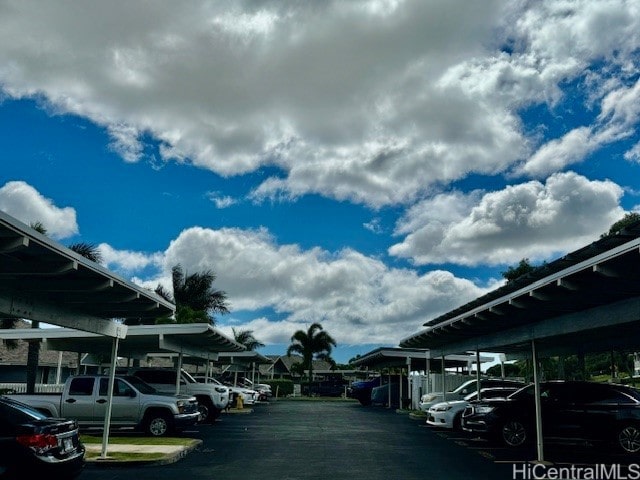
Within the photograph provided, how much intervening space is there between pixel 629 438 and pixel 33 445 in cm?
1275

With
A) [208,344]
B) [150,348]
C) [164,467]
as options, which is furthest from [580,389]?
[150,348]

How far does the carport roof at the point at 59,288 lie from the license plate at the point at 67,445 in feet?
8.24

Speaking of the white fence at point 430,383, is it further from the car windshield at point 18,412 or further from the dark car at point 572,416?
the car windshield at point 18,412

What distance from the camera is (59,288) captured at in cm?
1173

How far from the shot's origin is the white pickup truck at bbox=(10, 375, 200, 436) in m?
17.9

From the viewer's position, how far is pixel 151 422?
1806cm

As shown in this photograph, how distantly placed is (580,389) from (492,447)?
2.60 m

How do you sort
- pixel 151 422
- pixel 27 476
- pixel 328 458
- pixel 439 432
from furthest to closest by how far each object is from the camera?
pixel 439 432, pixel 151 422, pixel 328 458, pixel 27 476

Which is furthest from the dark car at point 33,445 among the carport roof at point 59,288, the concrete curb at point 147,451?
the concrete curb at point 147,451

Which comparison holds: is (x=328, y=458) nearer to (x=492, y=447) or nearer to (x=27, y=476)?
(x=492, y=447)

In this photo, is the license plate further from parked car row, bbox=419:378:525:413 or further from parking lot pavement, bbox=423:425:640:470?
parked car row, bbox=419:378:525:413

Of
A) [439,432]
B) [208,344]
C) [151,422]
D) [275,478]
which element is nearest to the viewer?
[275,478]

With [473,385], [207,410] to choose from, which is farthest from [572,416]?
[207,410]

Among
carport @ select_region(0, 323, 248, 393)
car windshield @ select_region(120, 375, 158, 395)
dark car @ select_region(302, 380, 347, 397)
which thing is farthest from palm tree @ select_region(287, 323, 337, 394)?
car windshield @ select_region(120, 375, 158, 395)
